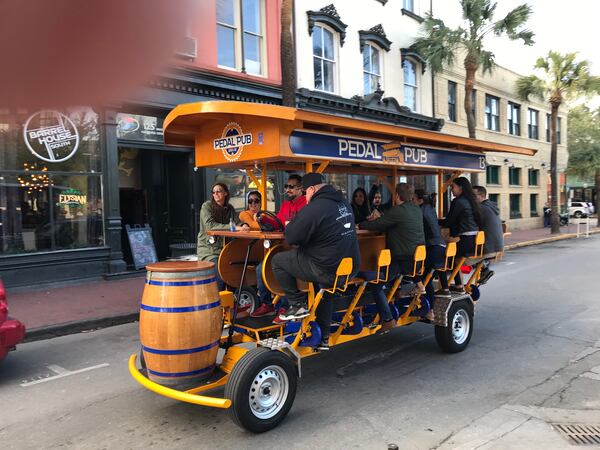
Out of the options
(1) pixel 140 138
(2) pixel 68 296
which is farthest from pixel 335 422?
(1) pixel 140 138

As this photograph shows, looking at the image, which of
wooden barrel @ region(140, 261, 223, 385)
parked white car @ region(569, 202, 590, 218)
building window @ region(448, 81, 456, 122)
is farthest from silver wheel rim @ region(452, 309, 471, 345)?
parked white car @ region(569, 202, 590, 218)

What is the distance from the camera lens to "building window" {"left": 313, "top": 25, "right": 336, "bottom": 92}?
16406mm

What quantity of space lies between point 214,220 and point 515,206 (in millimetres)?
26356

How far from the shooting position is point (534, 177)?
31.5 metres

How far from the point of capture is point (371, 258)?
6.11 m

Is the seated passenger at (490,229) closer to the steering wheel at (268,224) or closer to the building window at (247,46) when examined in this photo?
the steering wheel at (268,224)

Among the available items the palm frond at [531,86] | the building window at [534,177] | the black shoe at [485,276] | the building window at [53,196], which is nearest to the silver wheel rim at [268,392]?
the black shoe at [485,276]

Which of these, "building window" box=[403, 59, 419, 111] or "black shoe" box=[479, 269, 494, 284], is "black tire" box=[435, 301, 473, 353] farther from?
"building window" box=[403, 59, 419, 111]

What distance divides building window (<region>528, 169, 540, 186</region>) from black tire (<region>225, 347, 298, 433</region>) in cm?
3022

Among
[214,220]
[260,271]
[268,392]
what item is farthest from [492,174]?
[268,392]

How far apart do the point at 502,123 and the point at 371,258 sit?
24516 millimetres

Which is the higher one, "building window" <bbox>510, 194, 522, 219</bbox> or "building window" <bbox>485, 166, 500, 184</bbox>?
"building window" <bbox>485, 166, 500, 184</bbox>

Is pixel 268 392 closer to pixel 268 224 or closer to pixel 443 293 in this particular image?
pixel 268 224

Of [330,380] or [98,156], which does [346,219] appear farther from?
[98,156]
